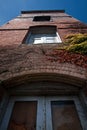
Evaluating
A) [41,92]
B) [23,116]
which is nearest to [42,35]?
[41,92]

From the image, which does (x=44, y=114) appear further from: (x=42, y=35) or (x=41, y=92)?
(x=42, y=35)

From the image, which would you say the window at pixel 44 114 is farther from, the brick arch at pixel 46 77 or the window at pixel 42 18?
the window at pixel 42 18

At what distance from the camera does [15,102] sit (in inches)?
139

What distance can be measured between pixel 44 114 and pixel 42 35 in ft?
17.1

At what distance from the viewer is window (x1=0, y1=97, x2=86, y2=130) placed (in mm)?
2973

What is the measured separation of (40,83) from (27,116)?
921mm

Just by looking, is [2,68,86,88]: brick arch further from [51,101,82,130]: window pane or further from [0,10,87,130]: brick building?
[51,101,82,130]: window pane

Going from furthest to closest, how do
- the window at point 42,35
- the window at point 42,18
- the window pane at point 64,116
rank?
the window at point 42,18 < the window at point 42,35 < the window pane at point 64,116

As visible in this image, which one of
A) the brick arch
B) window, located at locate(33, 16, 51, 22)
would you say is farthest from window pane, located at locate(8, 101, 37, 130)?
window, located at locate(33, 16, 51, 22)

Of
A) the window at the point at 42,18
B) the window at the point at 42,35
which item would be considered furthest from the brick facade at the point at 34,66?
the window at the point at 42,18

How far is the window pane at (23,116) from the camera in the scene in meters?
2.99

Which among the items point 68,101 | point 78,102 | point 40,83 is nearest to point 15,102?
point 40,83

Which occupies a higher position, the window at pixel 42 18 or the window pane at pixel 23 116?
the window at pixel 42 18

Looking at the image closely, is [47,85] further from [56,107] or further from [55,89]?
[56,107]
